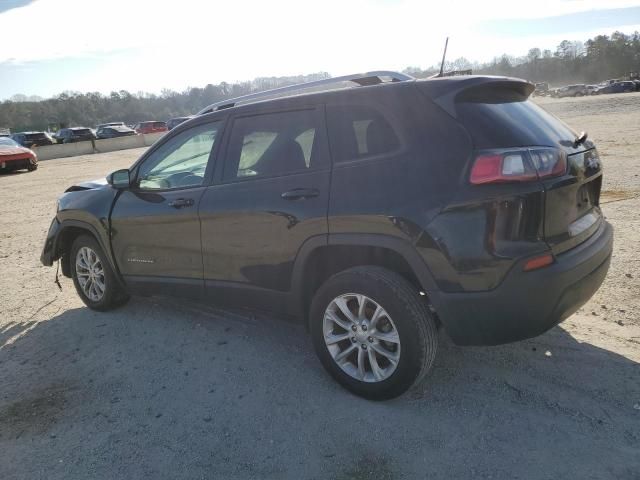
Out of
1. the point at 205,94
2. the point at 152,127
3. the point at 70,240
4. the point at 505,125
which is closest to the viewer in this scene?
the point at 505,125

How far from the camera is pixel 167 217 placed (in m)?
4.04

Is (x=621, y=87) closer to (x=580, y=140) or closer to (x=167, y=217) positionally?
(x=580, y=140)

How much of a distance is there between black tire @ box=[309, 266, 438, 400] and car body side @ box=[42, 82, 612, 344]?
121 mm

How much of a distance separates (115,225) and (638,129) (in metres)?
17.7

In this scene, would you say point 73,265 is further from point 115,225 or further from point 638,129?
point 638,129

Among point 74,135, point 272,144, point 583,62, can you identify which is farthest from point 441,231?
point 583,62

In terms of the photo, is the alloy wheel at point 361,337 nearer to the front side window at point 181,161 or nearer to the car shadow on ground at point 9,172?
the front side window at point 181,161

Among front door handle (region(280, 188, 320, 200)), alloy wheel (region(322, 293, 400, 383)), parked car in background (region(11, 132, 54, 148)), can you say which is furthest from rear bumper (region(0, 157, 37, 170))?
alloy wheel (region(322, 293, 400, 383))

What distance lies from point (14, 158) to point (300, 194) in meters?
20.3

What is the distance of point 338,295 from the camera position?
3092 millimetres

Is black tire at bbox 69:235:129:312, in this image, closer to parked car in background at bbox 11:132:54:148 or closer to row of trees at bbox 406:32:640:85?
parked car in background at bbox 11:132:54:148

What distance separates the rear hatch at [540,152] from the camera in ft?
8.59

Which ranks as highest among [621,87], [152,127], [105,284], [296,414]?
[621,87]

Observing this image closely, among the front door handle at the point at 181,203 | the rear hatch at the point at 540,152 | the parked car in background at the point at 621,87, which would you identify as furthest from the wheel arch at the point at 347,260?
the parked car in background at the point at 621,87
